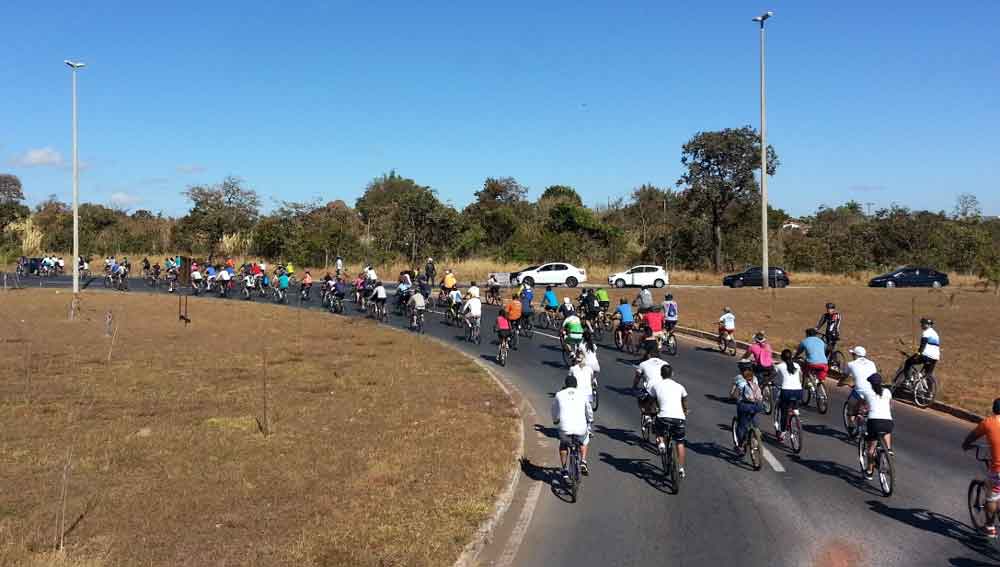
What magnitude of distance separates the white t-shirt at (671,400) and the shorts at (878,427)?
257 centimetres

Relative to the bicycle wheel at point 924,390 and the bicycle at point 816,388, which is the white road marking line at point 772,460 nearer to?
the bicycle at point 816,388

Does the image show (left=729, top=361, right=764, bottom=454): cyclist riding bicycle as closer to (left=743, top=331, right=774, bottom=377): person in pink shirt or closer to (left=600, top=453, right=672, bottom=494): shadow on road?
(left=600, top=453, right=672, bottom=494): shadow on road

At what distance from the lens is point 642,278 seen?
47.4 m

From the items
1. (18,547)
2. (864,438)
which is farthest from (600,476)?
(18,547)

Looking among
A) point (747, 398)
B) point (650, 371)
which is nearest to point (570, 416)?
point (650, 371)

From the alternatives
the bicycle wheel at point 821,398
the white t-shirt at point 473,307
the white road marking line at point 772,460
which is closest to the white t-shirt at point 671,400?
the white road marking line at point 772,460

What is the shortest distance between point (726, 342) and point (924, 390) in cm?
732

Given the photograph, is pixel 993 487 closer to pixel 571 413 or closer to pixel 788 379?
pixel 788 379

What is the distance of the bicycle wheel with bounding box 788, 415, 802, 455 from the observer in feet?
38.9

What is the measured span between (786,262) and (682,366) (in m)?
45.9

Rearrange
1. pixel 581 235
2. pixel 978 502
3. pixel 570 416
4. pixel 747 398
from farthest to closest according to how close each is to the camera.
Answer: pixel 581 235 → pixel 747 398 → pixel 570 416 → pixel 978 502

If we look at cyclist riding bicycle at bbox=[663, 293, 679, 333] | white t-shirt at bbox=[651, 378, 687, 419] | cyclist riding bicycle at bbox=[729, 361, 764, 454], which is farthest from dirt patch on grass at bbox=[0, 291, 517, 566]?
cyclist riding bicycle at bbox=[663, 293, 679, 333]

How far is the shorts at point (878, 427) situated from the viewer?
1011 centimetres

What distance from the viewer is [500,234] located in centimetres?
7225
